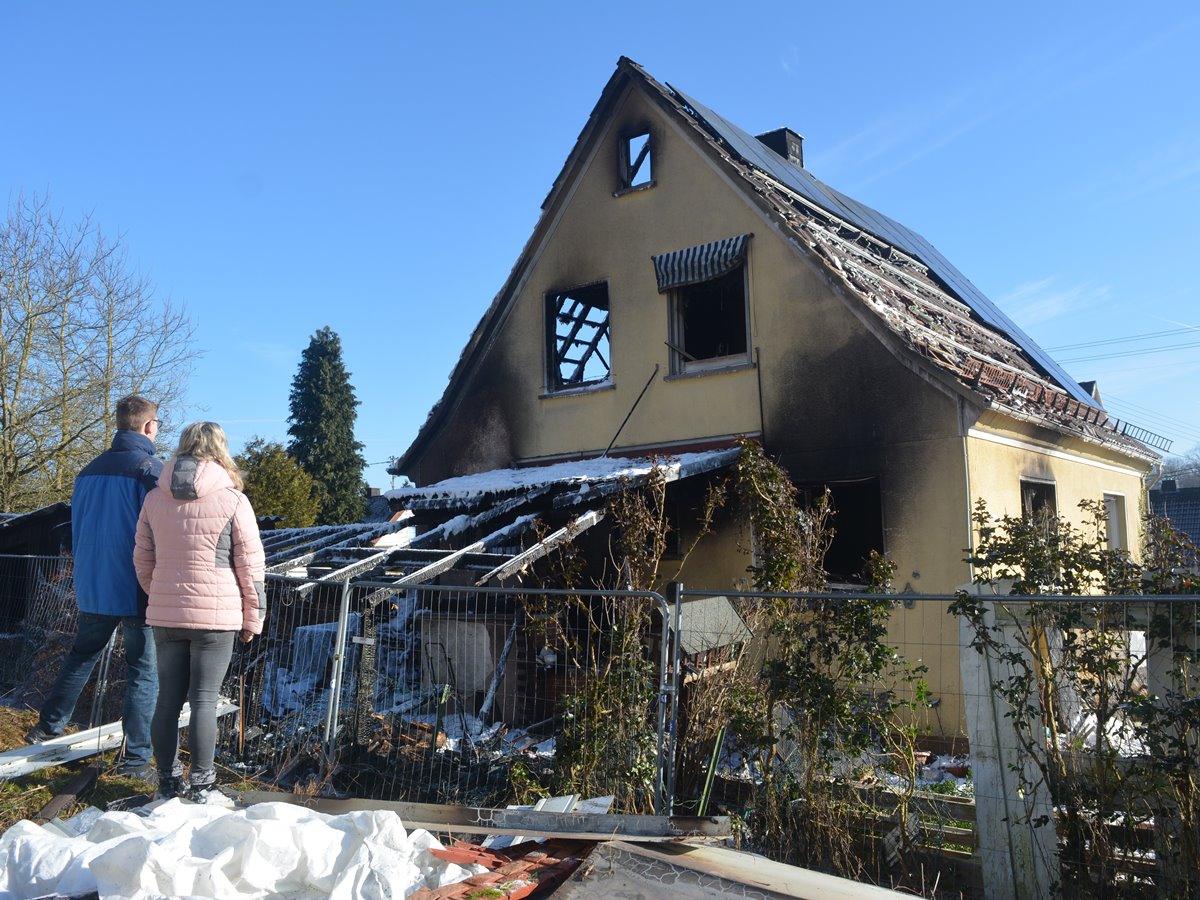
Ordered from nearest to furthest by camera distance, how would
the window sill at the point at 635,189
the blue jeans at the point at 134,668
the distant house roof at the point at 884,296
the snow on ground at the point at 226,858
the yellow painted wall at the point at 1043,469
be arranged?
the snow on ground at the point at 226,858 → the blue jeans at the point at 134,668 → the yellow painted wall at the point at 1043,469 → the distant house roof at the point at 884,296 → the window sill at the point at 635,189

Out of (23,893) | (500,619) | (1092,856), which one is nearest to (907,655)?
(500,619)

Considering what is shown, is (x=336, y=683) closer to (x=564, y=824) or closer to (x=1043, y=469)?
(x=564, y=824)

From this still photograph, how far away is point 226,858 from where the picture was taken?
3305 mm

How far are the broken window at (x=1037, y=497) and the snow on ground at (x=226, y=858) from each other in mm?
8386

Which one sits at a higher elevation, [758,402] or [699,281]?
[699,281]

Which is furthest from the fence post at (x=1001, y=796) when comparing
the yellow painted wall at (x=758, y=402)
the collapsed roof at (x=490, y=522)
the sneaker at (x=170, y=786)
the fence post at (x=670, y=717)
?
the sneaker at (x=170, y=786)

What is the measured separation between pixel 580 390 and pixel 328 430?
27.6 meters

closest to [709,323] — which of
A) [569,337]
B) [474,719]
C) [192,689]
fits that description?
[569,337]

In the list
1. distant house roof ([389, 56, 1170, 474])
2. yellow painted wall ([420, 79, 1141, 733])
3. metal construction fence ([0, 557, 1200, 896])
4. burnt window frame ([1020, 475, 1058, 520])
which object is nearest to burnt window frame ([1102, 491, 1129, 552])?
yellow painted wall ([420, 79, 1141, 733])

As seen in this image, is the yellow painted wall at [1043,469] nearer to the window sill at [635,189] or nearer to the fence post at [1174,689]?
the fence post at [1174,689]

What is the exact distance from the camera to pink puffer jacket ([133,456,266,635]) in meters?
4.17

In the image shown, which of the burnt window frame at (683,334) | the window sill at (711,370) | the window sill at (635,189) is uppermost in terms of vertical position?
the window sill at (635,189)

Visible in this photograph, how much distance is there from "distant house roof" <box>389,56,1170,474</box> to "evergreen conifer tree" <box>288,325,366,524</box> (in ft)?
80.6

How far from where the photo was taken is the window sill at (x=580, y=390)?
11.8m
